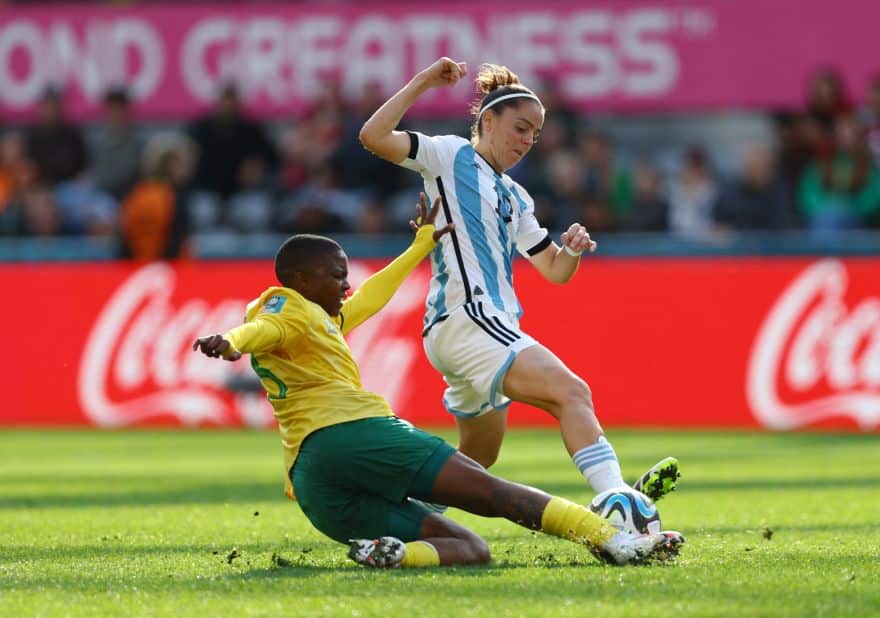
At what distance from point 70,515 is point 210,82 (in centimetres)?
1178

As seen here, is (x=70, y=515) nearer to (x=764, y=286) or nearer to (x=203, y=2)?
(x=764, y=286)

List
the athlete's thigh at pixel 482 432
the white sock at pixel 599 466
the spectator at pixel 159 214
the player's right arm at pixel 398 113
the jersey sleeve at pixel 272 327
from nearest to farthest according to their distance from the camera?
1. the jersey sleeve at pixel 272 327
2. the white sock at pixel 599 466
3. the player's right arm at pixel 398 113
4. the athlete's thigh at pixel 482 432
5. the spectator at pixel 159 214

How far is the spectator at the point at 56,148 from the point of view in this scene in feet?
65.1

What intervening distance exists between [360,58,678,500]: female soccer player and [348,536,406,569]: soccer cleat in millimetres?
912

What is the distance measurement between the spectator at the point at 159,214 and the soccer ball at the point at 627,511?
12168 millimetres

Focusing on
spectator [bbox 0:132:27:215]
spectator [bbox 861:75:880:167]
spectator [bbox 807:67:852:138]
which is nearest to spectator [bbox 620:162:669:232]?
spectator [bbox 807:67:852:138]

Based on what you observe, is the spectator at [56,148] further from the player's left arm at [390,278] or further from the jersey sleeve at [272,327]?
the jersey sleeve at [272,327]

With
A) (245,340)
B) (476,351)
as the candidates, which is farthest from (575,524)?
(245,340)

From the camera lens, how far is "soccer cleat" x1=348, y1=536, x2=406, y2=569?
6473 millimetres

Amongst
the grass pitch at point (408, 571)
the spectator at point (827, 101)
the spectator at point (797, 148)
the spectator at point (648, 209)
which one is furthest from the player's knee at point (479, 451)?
the spectator at point (827, 101)

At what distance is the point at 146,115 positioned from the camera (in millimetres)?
20391

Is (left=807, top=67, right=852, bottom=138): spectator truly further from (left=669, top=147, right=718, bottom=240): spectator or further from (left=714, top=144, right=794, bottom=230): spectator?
(left=669, top=147, right=718, bottom=240): spectator

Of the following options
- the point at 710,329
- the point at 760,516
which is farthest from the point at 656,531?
the point at 710,329

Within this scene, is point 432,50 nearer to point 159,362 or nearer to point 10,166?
point 10,166
